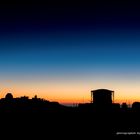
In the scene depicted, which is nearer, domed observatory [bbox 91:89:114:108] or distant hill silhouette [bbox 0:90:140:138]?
distant hill silhouette [bbox 0:90:140:138]

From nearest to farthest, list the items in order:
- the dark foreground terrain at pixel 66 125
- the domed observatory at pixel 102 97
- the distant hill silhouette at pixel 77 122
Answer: the dark foreground terrain at pixel 66 125
the distant hill silhouette at pixel 77 122
the domed observatory at pixel 102 97

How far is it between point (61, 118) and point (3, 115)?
736 cm

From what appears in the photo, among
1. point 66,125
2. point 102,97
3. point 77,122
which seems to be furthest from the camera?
point 102,97

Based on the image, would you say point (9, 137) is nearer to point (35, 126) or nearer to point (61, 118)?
point (35, 126)

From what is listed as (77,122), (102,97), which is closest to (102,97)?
(102,97)

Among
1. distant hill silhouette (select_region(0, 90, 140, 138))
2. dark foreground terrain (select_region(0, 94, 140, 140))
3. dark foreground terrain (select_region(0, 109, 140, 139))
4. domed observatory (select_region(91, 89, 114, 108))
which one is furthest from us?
domed observatory (select_region(91, 89, 114, 108))

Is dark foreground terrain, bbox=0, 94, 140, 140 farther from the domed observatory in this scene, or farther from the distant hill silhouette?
the domed observatory

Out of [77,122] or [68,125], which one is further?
[77,122]

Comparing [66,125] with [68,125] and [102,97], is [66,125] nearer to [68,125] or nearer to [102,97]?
[68,125]

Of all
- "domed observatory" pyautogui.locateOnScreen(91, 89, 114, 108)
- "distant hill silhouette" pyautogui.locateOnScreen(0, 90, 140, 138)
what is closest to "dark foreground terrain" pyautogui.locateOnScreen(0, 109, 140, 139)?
"distant hill silhouette" pyautogui.locateOnScreen(0, 90, 140, 138)

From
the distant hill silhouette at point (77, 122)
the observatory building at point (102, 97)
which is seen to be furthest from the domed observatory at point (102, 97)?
the distant hill silhouette at point (77, 122)

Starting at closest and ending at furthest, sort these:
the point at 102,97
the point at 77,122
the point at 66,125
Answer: the point at 66,125 → the point at 77,122 → the point at 102,97

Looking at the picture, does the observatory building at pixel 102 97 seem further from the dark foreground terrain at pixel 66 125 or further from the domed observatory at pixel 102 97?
the dark foreground terrain at pixel 66 125

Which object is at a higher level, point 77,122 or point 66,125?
point 77,122
